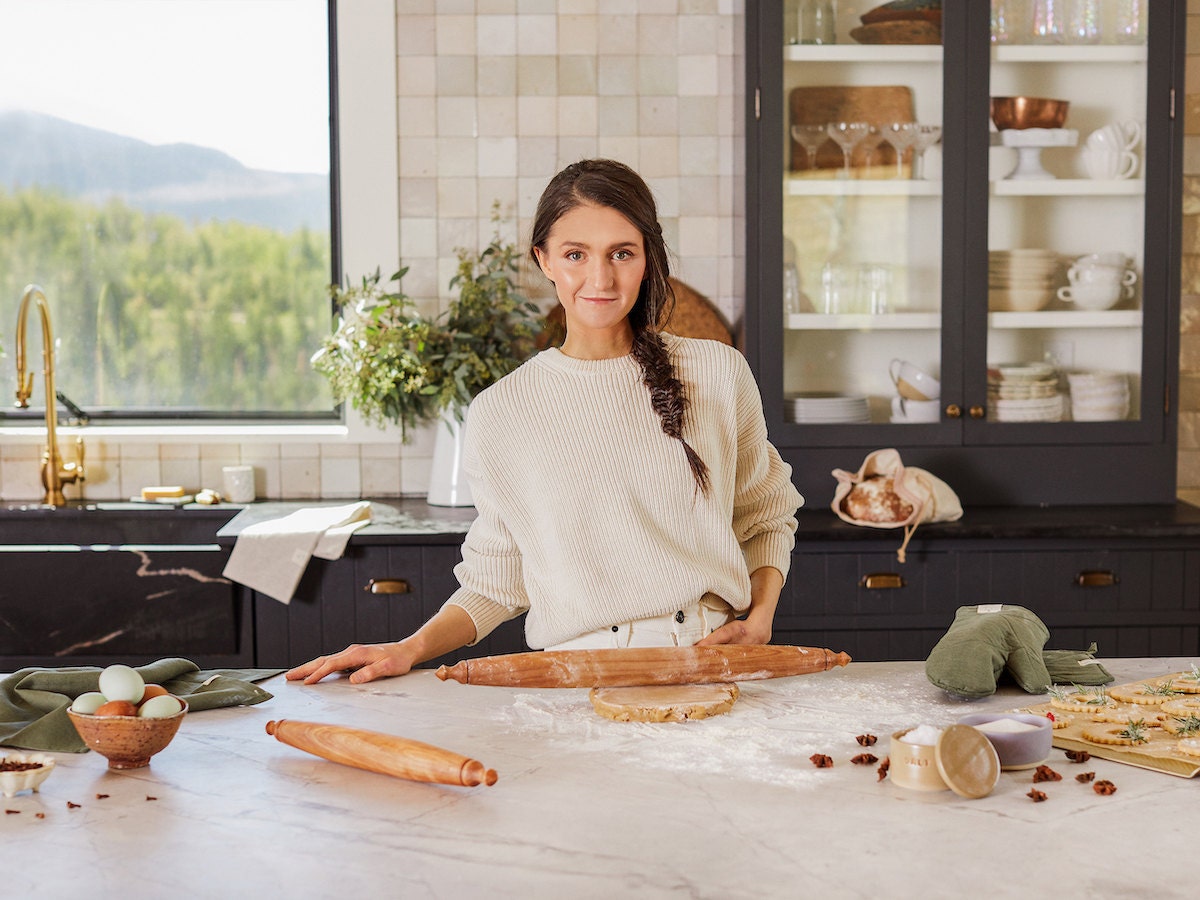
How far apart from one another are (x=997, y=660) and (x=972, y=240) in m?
1.78

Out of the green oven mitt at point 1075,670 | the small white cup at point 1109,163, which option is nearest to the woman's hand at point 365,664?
the green oven mitt at point 1075,670

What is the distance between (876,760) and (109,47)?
3.09 metres

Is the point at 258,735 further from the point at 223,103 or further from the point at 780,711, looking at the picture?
the point at 223,103

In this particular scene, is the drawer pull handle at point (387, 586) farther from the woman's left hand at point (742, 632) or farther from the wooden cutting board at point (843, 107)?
the wooden cutting board at point (843, 107)

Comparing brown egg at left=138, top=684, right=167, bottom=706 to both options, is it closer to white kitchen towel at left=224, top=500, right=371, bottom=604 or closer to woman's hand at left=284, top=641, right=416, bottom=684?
woman's hand at left=284, top=641, right=416, bottom=684

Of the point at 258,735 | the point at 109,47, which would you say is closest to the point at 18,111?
the point at 109,47

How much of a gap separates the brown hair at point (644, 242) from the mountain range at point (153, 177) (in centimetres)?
189

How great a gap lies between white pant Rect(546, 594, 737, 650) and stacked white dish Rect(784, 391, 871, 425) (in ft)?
4.78

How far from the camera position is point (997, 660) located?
1584 millimetres

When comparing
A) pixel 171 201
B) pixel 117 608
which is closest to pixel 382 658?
pixel 117 608

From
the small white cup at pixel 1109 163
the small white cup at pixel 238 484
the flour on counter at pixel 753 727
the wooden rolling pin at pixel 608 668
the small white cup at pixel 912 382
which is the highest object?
the small white cup at pixel 1109 163

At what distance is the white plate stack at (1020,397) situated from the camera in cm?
316

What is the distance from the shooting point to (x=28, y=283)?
3486 millimetres

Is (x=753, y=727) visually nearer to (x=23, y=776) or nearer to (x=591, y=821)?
(x=591, y=821)
